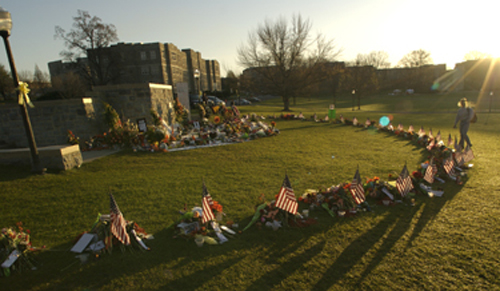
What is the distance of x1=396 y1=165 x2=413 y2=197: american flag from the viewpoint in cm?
518

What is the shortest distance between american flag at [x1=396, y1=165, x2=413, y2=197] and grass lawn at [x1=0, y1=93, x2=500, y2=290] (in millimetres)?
309

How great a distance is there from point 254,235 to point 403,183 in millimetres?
3326

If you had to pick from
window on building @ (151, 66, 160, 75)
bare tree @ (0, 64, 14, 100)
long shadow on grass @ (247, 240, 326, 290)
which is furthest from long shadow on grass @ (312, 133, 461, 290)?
window on building @ (151, 66, 160, 75)

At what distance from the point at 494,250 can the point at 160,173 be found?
6916 millimetres

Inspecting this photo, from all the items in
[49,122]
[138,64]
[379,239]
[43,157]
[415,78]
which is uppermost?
[138,64]

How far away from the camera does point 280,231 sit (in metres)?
4.18

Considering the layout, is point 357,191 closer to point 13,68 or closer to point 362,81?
point 13,68

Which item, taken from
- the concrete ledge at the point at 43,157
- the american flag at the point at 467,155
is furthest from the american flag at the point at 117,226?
the american flag at the point at 467,155

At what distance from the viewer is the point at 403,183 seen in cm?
526

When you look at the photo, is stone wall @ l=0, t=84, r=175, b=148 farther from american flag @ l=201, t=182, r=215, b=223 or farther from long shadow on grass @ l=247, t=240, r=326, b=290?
long shadow on grass @ l=247, t=240, r=326, b=290

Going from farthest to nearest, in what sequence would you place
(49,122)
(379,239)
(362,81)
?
(362,81)
(49,122)
(379,239)

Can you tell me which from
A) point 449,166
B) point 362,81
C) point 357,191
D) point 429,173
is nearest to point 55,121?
point 357,191

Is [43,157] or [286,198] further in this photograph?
[43,157]

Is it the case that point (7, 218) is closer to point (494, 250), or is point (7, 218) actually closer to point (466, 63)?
point (494, 250)
